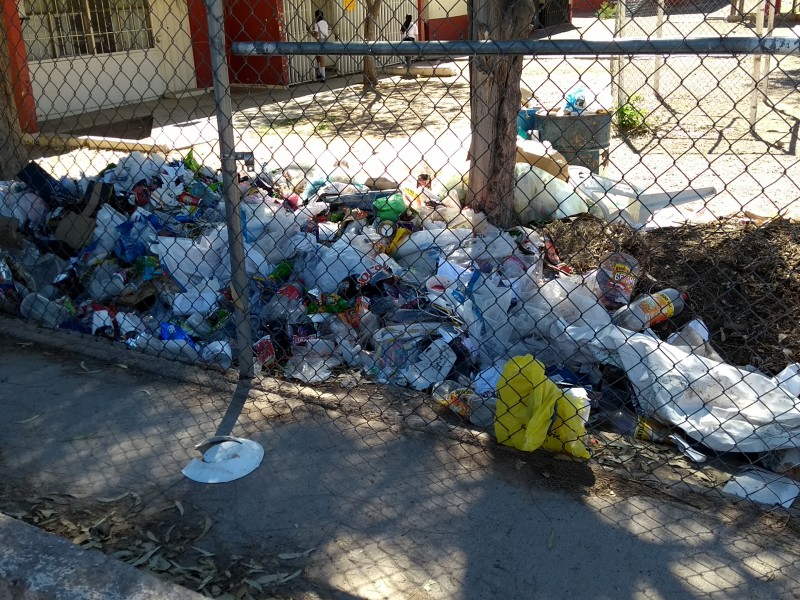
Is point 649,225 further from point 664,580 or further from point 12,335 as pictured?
point 12,335

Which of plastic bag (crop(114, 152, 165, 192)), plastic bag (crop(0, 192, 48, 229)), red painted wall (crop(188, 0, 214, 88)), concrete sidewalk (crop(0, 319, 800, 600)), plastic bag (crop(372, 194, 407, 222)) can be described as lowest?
concrete sidewalk (crop(0, 319, 800, 600))

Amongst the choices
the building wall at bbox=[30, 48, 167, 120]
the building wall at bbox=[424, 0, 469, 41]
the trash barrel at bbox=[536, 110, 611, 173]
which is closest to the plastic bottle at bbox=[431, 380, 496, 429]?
the trash barrel at bbox=[536, 110, 611, 173]

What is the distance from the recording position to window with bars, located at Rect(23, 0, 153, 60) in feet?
36.0

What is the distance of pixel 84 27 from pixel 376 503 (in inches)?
446

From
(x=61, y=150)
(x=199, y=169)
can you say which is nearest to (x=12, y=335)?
(x=199, y=169)

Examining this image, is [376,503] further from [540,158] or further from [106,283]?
[540,158]

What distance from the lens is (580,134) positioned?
6680 mm

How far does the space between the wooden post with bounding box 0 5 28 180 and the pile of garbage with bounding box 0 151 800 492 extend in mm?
785

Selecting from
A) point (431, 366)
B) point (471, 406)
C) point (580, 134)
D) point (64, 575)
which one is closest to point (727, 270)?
point (431, 366)

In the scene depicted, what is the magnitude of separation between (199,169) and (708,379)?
4079mm

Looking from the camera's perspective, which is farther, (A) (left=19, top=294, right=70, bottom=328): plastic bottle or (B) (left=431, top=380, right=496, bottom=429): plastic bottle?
(A) (left=19, top=294, right=70, bottom=328): plastic bottle

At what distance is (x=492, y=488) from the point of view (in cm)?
260

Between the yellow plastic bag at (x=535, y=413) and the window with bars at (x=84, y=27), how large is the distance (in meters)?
9.89

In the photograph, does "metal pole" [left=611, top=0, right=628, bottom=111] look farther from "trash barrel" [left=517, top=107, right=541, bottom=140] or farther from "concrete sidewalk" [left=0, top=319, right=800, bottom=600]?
"concrete sidewalk" [left=0, top=319, right=800, bottom=600]
